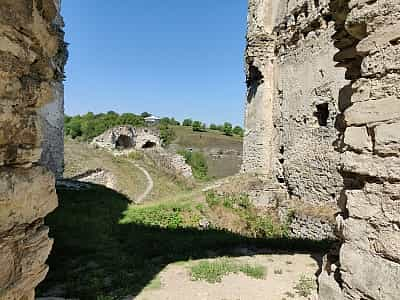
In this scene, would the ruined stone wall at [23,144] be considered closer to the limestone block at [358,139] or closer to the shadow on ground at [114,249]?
the limestone block at [358,139]

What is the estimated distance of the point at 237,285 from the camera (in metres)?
5.07

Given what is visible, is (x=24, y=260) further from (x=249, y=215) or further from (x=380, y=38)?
(x=249, y=215)

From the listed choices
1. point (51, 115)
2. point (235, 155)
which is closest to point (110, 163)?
point (51, 115)

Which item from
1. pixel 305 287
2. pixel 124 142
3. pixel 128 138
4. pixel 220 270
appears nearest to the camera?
pixel 305 287

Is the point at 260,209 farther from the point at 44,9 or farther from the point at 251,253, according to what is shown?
the point at 44,9

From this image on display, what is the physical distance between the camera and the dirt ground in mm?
4715

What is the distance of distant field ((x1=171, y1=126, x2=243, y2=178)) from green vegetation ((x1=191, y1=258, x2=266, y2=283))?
3498cm

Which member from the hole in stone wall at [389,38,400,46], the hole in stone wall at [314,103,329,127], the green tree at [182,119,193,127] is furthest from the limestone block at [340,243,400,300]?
the green tree at [182,119,193,127]

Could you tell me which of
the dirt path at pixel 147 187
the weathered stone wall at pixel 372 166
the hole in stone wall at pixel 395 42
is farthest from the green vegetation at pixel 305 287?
the dirt path at pixel 147 187

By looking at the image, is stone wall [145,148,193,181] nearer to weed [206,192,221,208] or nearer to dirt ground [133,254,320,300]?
weed [206,192,221,208]

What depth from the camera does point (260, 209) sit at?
11.8 m

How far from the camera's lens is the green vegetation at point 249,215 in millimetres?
10769

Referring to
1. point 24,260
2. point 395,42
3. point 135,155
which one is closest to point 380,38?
point 395,42

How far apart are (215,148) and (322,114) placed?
41.2m
